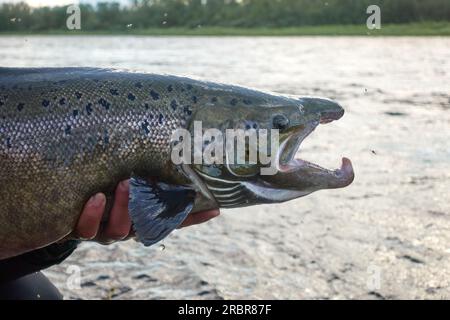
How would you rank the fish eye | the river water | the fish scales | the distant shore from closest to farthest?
the fish scales, the fish eye, the river water, the distant shore

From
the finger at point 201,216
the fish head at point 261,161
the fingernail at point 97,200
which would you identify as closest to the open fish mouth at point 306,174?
the fish head at point 261,161

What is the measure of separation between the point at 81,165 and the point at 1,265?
0.82 m

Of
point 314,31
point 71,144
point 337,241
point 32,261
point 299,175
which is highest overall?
point 314,31

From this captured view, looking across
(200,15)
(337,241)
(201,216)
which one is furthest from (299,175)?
(200,15)

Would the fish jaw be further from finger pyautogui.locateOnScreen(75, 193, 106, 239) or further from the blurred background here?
the blurred background

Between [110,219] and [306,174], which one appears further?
[110,219]

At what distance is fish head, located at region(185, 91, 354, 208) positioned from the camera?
2.45 meters

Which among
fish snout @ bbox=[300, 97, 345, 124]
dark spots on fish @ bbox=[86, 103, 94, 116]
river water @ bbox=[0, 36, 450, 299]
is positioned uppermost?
dark spots on fish @ bbox=[86, 103, 94, 116]

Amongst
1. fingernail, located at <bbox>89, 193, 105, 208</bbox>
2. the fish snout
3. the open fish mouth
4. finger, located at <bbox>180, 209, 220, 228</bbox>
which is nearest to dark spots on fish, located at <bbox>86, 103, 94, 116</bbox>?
fingernail, located at <bbox>89, 193, 105, 208</bbox>

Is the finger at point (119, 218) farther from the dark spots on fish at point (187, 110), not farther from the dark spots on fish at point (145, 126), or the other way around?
the dark spots on fish at point (187, 110)

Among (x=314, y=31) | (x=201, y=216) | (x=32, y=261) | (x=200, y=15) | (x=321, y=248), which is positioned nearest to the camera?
(x=201, y=216)

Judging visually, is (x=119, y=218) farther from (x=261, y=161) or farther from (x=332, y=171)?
(x=332, y=171)

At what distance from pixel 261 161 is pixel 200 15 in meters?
51.9

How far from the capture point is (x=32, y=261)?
113 inches
